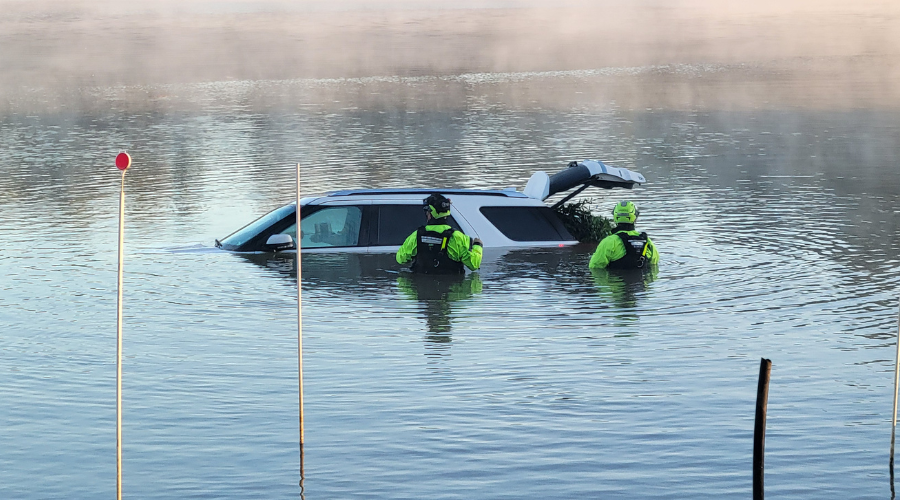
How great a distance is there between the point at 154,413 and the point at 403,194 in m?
7.24

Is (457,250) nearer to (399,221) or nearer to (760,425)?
(399,221)

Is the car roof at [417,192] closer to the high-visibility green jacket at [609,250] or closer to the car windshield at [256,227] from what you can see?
the car windshield at [256,227]

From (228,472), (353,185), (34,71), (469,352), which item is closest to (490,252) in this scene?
(469,352)

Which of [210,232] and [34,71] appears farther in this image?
[34,71]

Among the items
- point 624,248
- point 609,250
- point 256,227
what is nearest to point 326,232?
point 256,227

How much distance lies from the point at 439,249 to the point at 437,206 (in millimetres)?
647

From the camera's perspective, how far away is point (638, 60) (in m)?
99.9

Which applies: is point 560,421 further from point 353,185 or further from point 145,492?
point 353,185

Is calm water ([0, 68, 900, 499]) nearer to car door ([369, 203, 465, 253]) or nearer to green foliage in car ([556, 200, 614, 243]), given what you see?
car door ([369, 203, 465, 253])

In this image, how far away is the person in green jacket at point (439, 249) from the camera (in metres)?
17.3

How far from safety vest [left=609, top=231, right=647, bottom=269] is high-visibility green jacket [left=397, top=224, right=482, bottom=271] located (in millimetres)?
1666

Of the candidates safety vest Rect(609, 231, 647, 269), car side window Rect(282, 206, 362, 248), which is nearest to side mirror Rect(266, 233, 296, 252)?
car side window Rect(282, 206, 362, 248)

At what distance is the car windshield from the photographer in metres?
18.5

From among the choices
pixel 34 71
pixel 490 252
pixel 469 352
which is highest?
pixel 34 71
